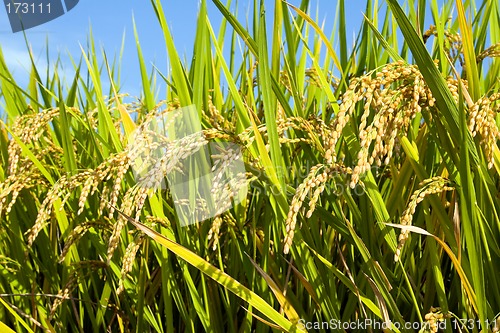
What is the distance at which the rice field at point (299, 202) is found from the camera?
1270mm

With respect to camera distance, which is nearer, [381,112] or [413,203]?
[381,112]

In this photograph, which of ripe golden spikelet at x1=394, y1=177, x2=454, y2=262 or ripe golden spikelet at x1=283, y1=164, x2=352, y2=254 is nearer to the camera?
ripe golden spikelet at x1=283, y1=164, x2=352, y2=254

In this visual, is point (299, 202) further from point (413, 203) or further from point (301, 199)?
point (413, 203)

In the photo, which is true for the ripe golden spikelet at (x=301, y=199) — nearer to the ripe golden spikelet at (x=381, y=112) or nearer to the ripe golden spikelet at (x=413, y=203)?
the ripe golden spikelet at (x=381, y=112)

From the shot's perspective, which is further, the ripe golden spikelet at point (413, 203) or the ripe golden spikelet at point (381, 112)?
the ripe golden spikelet at point (413, 203)

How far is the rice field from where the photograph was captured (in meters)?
1.27

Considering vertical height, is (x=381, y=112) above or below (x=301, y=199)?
above

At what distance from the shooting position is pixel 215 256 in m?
2.04

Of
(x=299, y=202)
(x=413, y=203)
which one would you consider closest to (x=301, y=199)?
(x=299, y=202)

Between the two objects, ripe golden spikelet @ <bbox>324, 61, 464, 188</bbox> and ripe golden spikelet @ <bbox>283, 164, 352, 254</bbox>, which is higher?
ripe golden spikelet @ <bbox>324, 61, 464, 188</bbox>

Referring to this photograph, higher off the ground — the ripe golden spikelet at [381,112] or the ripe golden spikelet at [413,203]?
the ripe golden spikelet at [381,112]

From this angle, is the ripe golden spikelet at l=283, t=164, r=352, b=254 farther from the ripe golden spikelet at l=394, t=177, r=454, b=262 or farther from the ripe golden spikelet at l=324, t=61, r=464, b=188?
the ripe golden spikelet at l=394, t=177, r=454, b=262

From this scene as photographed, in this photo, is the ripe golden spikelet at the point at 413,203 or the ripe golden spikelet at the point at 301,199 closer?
the ripe golden spikelet at the point at 301,199

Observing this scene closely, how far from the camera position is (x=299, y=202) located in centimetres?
118
